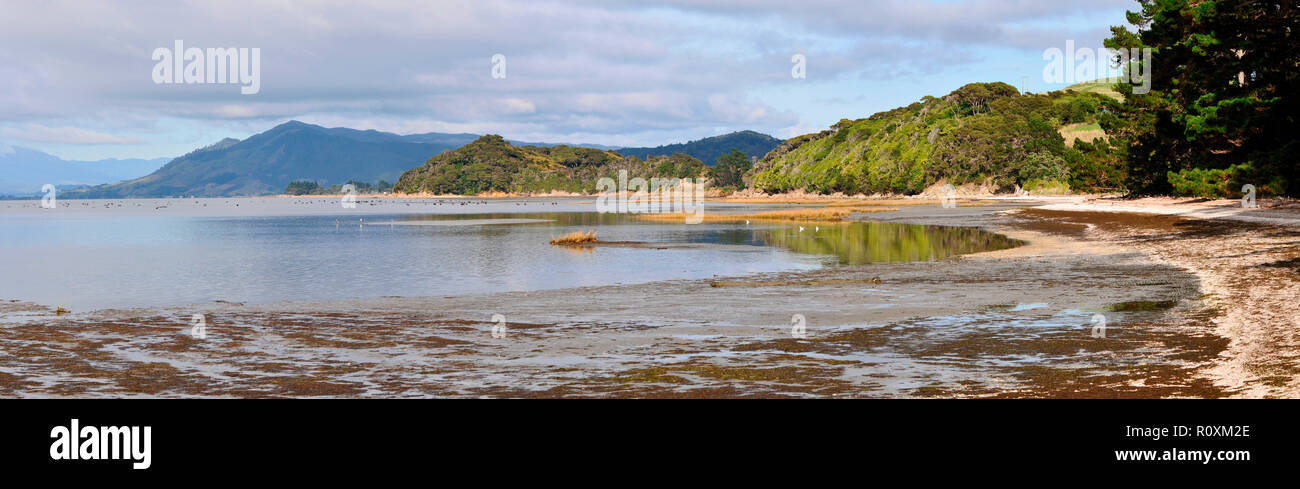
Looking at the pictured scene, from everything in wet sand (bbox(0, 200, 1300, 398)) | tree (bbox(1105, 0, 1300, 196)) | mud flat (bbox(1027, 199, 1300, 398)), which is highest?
tree (bbox(1105, 0, 1300, 196))

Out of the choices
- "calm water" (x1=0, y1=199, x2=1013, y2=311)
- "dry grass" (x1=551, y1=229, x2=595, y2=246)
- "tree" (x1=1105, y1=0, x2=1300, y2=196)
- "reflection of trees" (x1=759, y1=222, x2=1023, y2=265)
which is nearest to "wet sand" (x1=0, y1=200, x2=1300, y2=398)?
"calm water" (x1=0, y1=199, x2=1013, y2=311)

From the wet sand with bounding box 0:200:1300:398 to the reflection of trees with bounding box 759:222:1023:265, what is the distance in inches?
587

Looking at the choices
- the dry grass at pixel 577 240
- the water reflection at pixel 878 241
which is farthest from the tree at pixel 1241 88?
the dry grass at pixel 577 240

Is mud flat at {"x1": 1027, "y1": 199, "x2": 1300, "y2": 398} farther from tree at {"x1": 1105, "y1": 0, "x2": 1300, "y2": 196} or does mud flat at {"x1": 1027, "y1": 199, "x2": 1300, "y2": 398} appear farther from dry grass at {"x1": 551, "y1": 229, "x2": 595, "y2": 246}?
dry grass at {"x1": 551, "y1": 229, "x2": 595, "y2": 246}

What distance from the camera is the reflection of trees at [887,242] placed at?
147 feet

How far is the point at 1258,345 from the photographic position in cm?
1395

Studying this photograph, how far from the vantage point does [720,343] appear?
1698 centimetres

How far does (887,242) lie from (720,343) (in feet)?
135

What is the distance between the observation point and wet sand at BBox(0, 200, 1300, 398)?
40.4ft

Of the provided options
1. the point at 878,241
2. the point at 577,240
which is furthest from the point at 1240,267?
the point at 577,240

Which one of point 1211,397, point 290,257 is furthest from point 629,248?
point 1211,397

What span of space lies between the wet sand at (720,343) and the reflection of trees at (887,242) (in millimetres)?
14915
